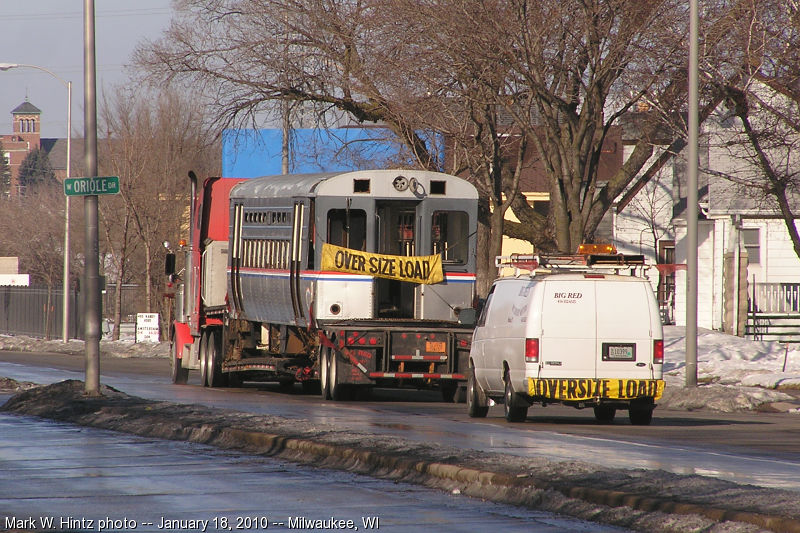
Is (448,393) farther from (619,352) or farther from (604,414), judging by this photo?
(619,352)

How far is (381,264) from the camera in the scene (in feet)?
74.7

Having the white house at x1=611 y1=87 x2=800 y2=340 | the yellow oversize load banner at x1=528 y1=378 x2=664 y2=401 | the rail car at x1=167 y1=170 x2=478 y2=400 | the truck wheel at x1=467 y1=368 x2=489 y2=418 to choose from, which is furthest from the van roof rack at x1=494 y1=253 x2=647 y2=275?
the white house at x1=611 y1=87 x2=800 y2=340

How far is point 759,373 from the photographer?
25.9m

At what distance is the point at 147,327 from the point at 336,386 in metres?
26.0

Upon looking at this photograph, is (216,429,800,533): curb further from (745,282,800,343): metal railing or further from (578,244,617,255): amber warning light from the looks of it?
(745,282,800,343): metal railing

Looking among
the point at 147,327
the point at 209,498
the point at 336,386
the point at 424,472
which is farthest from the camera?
the point at 147,327

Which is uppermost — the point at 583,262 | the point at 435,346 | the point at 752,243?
the point at 752,243

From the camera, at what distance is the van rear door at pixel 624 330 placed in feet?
57.1

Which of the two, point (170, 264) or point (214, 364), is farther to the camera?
point (170, 264)

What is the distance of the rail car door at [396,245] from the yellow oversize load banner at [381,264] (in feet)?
1.10

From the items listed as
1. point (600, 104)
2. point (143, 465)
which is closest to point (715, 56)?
point (600, 104)

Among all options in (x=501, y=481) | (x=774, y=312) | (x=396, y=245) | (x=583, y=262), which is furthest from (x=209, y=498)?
(x=774, y=312)

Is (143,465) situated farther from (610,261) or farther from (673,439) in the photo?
(610,261)

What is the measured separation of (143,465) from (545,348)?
651 cm
